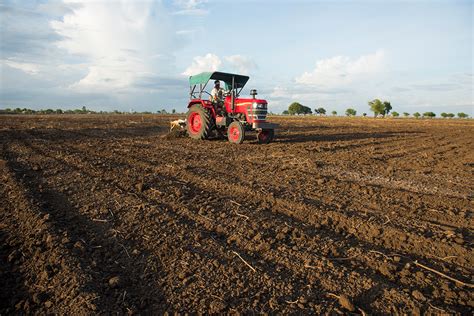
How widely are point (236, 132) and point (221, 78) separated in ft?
6.80

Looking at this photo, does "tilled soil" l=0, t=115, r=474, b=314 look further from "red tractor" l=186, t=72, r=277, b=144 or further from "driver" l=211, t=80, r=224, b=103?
"driver" l=211, t=80, r=224, b=103

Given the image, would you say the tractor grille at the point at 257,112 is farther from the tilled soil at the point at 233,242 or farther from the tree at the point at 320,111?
the tree at the point at 320,111

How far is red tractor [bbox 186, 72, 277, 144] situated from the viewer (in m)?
10.7

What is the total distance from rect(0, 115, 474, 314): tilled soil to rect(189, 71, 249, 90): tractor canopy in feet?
18.6

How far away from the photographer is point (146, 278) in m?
2.67

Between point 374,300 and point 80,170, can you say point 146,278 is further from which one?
point 80,170

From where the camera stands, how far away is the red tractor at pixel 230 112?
10.7 m

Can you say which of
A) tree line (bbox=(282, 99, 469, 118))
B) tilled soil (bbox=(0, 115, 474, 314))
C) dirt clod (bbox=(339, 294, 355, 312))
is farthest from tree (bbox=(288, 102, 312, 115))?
dirt clod (bbox=(339, 294, 355, 312))

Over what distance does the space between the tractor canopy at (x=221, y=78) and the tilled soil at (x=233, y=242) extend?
5677mm

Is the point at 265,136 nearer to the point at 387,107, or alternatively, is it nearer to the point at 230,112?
the point at 230,112

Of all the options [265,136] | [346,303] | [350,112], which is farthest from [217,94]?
[350,112]

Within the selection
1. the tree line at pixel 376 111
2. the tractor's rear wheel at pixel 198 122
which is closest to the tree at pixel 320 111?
the tree line at pixel 376 111

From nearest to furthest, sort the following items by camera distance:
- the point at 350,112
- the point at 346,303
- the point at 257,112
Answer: the point at 346,303, the point at 257,112, the point at 350,112

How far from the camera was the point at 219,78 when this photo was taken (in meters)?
11.5
